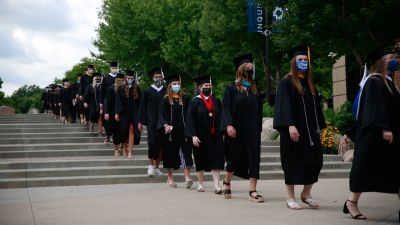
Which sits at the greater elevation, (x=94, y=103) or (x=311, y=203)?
(x=94, y=103)

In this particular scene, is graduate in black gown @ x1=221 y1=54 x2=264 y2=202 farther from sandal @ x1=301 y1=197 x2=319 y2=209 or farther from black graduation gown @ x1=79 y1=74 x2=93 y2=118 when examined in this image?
black graduation gown @ x1=79 y1=74 x2=93 y2=118

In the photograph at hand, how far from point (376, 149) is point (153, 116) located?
21.4ft

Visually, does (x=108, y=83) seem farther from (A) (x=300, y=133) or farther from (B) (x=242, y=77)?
(A) (x=300, y=133)

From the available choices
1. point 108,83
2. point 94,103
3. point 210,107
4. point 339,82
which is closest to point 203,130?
point 210,107

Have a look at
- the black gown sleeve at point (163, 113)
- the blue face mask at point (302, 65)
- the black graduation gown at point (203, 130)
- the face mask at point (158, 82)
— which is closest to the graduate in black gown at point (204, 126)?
the black graduation gown at point (203, 130)

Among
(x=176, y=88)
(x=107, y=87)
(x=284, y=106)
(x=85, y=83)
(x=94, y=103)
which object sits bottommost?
(x=284, y=106)

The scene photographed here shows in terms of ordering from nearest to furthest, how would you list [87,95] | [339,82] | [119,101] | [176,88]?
[176,88]
[119,101]
[87,95]
[339,82]

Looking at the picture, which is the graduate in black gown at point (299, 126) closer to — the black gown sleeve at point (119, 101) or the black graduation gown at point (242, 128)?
the black graduation gown at point (242, 128)

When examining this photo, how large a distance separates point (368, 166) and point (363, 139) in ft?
1.02

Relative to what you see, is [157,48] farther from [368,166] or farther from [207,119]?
[368,166]

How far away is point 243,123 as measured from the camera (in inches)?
389

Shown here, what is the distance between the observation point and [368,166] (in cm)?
755

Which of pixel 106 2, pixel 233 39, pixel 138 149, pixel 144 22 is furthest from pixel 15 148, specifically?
pixel 106 2

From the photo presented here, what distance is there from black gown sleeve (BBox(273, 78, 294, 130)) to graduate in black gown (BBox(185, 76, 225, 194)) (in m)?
2.69
